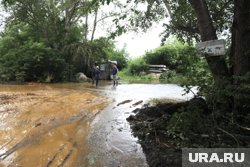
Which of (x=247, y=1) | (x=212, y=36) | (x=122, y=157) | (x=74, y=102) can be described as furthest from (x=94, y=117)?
(x=247, y=1)

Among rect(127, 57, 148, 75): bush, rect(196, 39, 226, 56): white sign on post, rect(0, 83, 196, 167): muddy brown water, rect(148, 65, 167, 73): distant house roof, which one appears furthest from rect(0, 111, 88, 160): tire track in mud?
rect(127, 57, 148, 75): bush

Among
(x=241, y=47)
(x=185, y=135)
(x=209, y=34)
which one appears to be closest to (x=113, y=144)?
(x=185, y=135)

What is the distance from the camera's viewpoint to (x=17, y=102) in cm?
955

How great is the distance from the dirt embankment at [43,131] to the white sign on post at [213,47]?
291cm

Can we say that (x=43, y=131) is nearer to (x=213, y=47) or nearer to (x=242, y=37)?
(x=213, y=47)

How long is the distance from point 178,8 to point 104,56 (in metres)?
13.4

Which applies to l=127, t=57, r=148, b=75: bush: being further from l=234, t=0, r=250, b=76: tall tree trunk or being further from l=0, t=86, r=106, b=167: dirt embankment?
l=234, t=0, r=250, b=76: tall tree trunk

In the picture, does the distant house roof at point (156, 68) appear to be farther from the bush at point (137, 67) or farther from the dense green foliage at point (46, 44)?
the dense green foliage at point (46, 44)

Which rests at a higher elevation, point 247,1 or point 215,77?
point 247,1

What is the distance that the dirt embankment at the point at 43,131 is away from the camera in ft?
15.3

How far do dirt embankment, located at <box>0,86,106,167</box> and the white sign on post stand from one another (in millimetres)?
2912

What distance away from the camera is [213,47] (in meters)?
5.84

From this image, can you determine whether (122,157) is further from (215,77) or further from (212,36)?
(212,36)

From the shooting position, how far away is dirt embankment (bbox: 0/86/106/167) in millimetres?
4660
